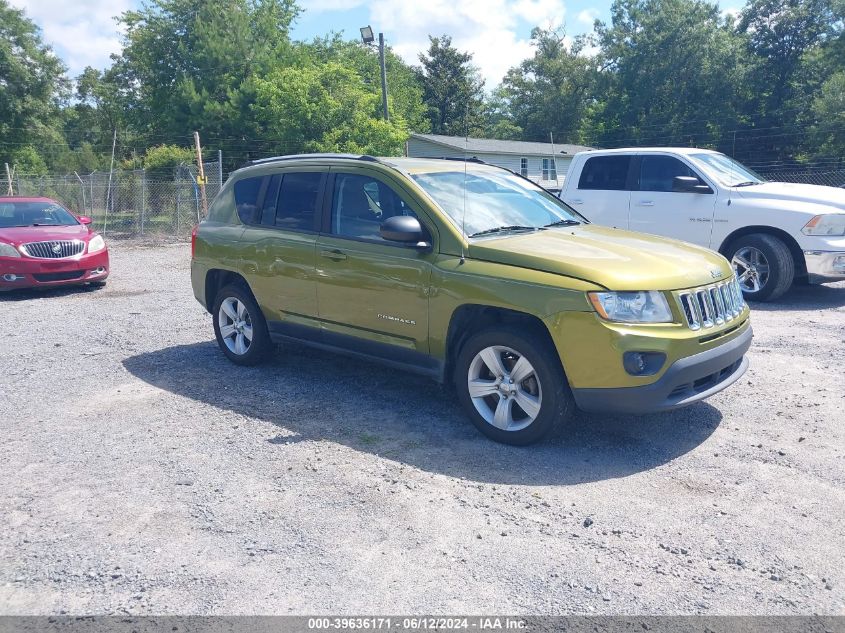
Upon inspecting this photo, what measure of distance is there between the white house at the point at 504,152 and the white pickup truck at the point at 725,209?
25.4 m

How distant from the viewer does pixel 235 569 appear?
3285 millimetres

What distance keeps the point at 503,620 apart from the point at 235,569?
4.08 feet

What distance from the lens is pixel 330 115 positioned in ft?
89.9

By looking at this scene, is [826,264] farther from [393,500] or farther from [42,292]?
[42,292]

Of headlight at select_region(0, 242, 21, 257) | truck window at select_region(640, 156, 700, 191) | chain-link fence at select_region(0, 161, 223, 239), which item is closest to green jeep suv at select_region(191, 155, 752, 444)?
truck window at select_region(640, 156, 700, 191)

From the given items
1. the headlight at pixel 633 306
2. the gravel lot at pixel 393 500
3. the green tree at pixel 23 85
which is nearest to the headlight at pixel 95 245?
the gravel lot at pixel 393 500

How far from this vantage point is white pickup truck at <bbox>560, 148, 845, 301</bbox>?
8703 mm

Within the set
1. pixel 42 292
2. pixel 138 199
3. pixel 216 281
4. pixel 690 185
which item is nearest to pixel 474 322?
pixel 216 281

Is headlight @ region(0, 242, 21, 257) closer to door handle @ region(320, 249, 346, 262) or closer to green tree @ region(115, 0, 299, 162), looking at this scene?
door handle @ region(320, 249, 346, 262)

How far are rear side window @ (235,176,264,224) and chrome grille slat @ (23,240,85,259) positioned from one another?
229 inches

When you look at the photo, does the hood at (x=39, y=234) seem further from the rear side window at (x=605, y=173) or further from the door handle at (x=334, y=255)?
the rear side window at (x=605, y=173)

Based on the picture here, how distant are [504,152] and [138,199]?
22.2 metres

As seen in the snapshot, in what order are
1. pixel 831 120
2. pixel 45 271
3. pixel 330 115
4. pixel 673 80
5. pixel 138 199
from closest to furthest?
pixel 45 271, pixel 138 199, pixel 330 115, pixel 831 120, pixel 673 80

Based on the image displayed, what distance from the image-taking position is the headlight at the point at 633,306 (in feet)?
13.8
